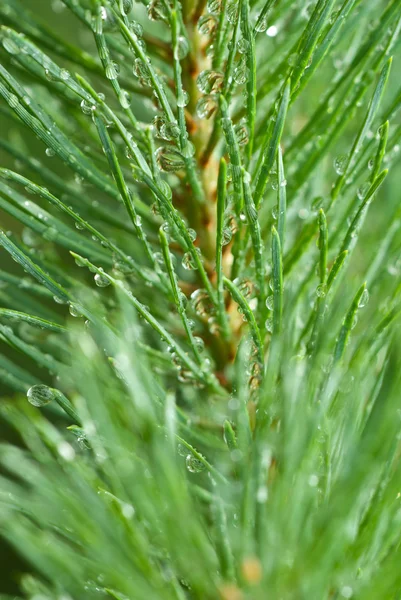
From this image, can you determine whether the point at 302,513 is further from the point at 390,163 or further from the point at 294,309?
the point at 390,163

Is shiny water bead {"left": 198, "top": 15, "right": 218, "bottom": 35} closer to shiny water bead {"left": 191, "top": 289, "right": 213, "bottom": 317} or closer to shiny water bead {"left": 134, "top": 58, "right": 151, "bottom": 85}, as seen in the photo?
shiny water bead {"left": 134, "top": 58, "right": 151, "bottom": 85}

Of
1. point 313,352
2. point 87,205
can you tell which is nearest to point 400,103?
point 313,352

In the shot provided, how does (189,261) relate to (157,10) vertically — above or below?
below

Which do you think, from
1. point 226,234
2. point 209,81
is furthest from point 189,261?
point 209,81

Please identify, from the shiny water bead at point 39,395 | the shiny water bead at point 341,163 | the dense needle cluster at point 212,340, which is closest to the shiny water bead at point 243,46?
the dense needle cluster at point 212,340

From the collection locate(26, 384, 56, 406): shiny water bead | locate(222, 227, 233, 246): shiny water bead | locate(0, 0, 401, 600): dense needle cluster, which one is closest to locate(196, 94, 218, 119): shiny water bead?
locate(0, 0, 401, 600): dense needle cluster

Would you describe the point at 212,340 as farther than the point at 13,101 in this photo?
Yes

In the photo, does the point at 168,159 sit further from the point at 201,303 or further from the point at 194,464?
the point at 194,464
